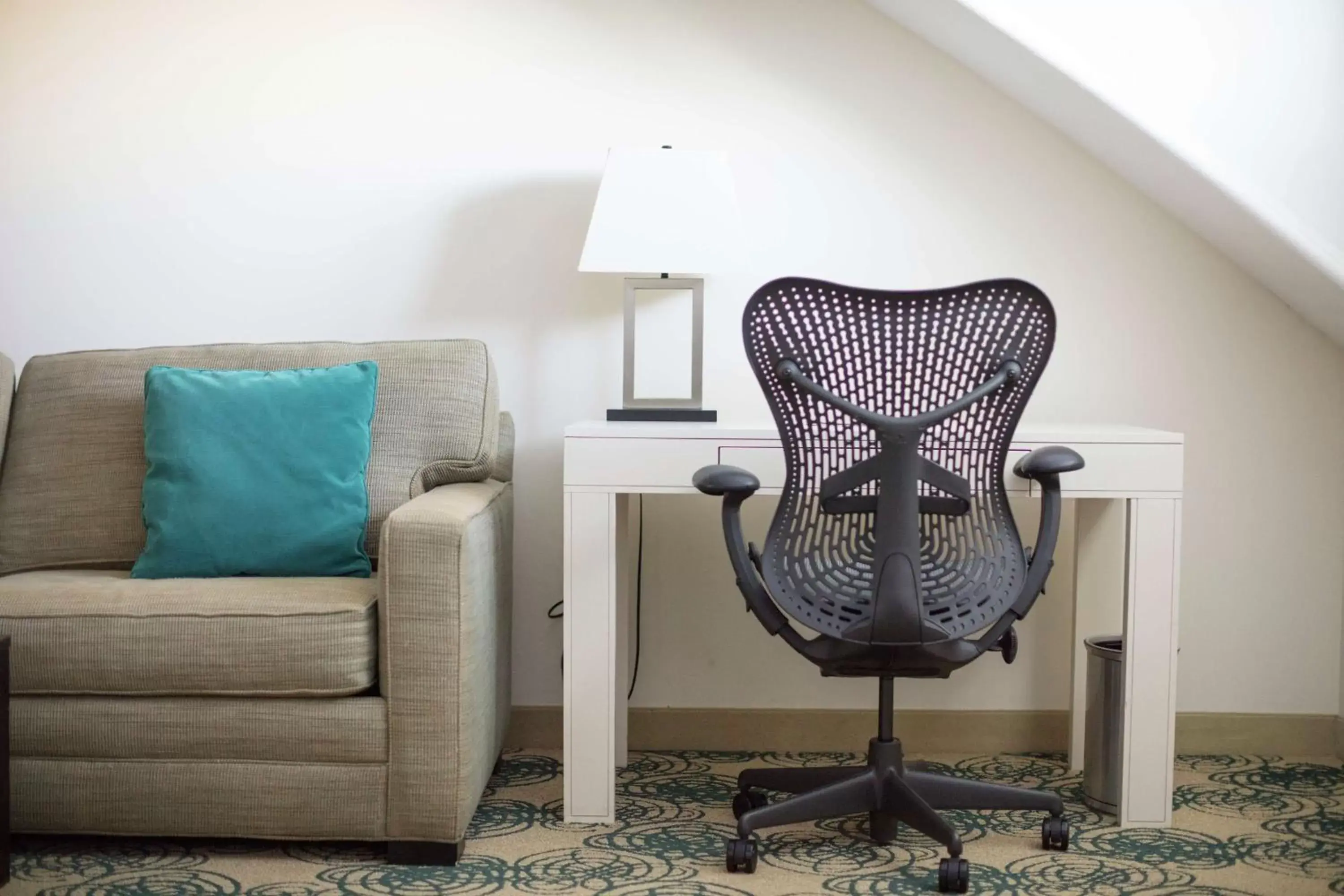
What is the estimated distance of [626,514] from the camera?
2641mm

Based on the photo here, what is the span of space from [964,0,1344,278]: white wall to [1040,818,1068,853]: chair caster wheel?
116 centimetres

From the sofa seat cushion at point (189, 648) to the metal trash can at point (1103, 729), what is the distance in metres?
1.35

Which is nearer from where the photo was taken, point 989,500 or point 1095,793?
point 989,500

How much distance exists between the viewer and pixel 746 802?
232 centimetres

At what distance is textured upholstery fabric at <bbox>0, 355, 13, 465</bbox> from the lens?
2.59m

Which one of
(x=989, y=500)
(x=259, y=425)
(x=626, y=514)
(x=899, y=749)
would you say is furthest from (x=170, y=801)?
(x=989, y=500)

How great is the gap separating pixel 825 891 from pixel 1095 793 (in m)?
0.72

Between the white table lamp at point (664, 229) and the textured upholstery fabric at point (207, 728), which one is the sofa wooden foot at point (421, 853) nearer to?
the textured upholstery fabric at point (207, 728)

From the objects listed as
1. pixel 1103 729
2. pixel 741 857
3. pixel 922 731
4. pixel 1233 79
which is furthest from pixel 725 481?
pixel 1233 79

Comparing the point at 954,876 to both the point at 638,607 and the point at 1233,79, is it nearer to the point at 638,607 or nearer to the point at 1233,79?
the point at 638,607

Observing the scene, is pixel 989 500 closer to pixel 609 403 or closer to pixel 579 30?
pixel 609 403

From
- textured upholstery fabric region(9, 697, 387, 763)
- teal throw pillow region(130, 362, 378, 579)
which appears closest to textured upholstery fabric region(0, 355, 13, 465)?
teal throw pillow region(130, 362, 378, 579)

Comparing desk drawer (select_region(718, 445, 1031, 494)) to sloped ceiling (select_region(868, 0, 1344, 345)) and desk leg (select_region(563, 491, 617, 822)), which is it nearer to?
desk leg (select_region(563, 491, 617, 822))

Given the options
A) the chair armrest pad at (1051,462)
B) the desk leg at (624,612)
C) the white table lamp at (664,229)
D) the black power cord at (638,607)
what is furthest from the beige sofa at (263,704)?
the chair armrest pad at (1051,462)
